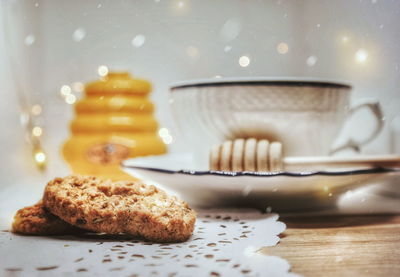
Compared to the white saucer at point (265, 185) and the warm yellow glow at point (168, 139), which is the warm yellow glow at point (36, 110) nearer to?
the warm yellow glow at point (168, 139)

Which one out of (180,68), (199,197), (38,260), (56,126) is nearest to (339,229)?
(199,197)

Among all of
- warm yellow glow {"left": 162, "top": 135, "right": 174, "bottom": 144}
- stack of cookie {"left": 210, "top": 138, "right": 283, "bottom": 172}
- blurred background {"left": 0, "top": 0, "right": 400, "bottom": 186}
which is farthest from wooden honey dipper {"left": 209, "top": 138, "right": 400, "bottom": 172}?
warm yellow glow {"left": 162, "top": 135, "right": 174, "bottom": 144}

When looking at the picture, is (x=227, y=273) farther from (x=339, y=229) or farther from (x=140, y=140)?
(x=140, y=140)

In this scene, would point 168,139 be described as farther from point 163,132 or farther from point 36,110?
point 36,110

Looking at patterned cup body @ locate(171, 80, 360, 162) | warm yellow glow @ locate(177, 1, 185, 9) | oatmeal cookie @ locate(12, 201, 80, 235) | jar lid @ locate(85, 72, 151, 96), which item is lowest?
oatmeal cookie @ locate(12, 201, 80, 235)

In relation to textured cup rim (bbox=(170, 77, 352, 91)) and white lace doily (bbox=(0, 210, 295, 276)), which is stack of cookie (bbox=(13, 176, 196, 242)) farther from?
textured cup rim (bbox=(170, 77, 352, 91))

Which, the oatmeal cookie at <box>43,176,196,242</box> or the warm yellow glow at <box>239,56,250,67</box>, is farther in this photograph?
the warm yellow glow at <box>239,56,250,67</box>

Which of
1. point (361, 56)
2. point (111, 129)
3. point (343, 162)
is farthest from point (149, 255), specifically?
point (361, 56)

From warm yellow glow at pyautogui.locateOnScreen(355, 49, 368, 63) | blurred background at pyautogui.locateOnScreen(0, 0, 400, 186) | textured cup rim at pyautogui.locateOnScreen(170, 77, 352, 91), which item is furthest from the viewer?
warm yellow glow at pyautogui.locateOnScreen(355, 49, 368, 63)
